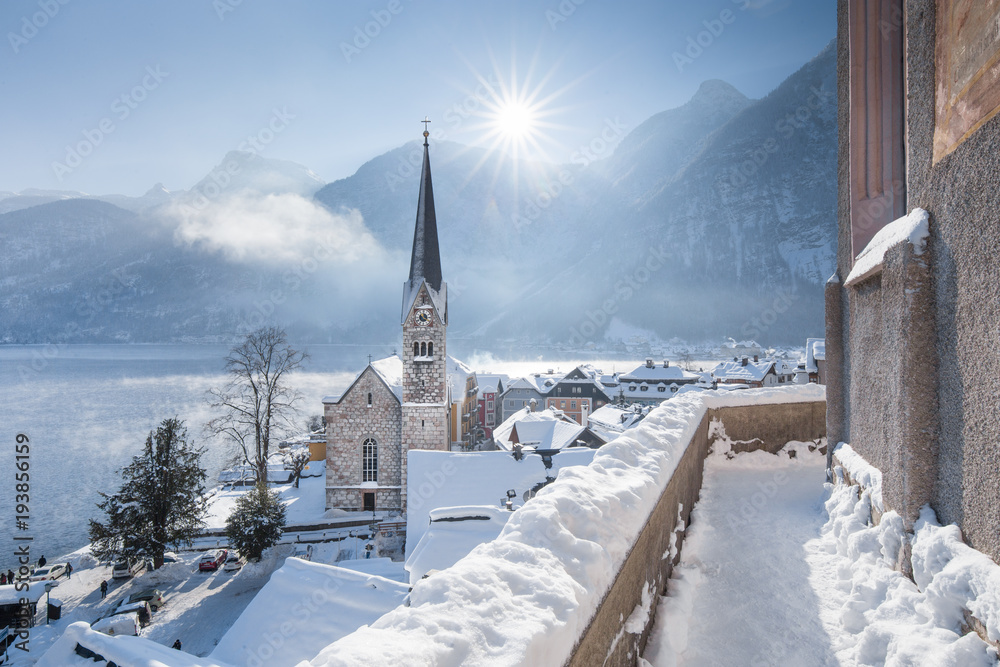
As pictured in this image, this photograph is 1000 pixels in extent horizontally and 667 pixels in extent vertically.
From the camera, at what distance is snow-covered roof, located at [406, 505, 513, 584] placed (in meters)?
12.8

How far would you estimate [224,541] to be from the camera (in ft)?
75.2

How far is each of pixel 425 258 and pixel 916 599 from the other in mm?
23721

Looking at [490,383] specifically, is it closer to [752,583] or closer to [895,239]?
[752,583]

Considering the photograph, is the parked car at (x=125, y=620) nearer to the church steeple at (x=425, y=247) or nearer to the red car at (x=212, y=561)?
the red car at (x=212, y=561)

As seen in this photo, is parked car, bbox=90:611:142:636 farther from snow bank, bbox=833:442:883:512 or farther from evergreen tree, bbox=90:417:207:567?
snow bank, bbox=833:442:883:512

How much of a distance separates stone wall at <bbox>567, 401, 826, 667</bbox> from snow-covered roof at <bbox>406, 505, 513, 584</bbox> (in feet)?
21.3

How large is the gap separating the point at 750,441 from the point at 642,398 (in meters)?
45.3

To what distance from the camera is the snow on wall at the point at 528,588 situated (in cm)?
171

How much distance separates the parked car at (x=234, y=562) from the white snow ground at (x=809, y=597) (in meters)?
19.6

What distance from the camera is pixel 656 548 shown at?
12.9 feet

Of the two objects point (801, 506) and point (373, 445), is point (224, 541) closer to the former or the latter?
point (373, 445)

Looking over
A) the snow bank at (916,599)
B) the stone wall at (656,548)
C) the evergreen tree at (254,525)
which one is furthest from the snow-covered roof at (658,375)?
the snow bank at (916,599)

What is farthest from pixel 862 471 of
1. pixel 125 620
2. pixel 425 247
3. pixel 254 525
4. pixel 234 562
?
pixel 425 247

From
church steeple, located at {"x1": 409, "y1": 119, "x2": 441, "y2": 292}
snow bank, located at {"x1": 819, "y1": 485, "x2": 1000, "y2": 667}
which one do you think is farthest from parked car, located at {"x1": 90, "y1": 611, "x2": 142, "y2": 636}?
snow bank, located at {"x1": 819, "y1": 485, "x2": 1000, "y2": 667}
